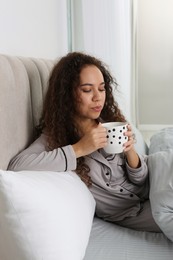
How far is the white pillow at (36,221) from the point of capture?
64cm

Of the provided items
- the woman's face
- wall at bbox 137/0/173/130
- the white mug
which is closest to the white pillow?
the white mug

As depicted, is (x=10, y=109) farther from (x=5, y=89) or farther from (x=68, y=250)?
(x=68, y=250)

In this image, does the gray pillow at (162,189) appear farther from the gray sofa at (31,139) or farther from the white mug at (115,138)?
the white mug at (115,138)

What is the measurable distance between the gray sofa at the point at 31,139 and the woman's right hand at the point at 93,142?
17cm

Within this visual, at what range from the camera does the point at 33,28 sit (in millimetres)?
1435

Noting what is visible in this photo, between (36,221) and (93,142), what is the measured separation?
1.05 feet

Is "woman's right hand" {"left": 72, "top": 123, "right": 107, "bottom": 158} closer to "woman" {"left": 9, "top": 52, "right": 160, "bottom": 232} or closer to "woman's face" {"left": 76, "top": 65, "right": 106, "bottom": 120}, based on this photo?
"woman" {"left": 9, "top": 52, "right": 160, "bottom": 232}

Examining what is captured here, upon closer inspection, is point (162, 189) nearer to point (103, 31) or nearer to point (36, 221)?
point (36, 221)

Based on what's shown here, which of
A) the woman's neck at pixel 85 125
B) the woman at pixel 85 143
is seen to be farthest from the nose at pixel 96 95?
the woman's neck at pixel 85 125

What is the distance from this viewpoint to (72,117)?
1.08m

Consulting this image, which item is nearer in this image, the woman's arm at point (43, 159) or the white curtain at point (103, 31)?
the woman's arm at point (43, 159)

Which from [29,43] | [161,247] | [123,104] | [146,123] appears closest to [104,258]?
[161,247]

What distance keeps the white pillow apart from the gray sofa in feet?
0.46

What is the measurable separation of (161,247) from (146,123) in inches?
92.2
